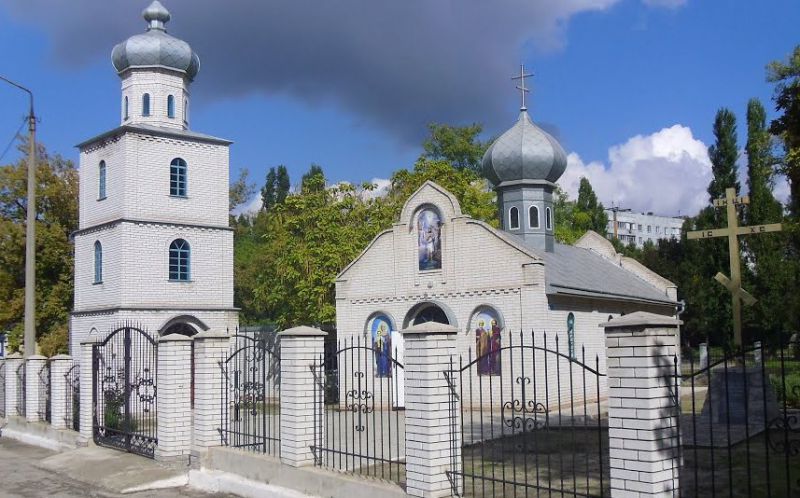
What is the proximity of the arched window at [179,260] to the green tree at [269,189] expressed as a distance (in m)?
42.5

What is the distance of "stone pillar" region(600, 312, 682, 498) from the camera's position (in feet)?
22.3

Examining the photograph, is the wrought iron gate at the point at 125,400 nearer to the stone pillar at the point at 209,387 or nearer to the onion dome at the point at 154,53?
the stone pillar at the point at 209,387

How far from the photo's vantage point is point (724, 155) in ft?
122

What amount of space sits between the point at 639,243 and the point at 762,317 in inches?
2914

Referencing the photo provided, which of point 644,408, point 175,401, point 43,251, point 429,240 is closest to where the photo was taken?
point 644,408

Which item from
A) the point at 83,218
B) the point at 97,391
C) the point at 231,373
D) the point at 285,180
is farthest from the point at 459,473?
the point at 285,180

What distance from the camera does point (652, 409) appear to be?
6.82m

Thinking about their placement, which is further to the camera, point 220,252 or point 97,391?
point 220,252

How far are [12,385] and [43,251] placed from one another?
35.7 feet

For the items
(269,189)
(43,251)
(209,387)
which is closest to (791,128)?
(209,387)

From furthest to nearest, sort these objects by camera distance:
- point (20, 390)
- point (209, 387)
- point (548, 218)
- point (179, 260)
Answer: point (548, 218) < point (179, 260) < point (20, 390) < point (209, 387)

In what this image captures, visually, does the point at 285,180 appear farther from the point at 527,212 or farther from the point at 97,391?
the point at 97,391

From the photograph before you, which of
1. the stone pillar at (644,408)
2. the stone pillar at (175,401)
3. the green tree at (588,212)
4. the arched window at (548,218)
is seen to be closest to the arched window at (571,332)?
the arched window at (548,218)

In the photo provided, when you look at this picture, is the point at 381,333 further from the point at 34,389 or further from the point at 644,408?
the point at 644,408
